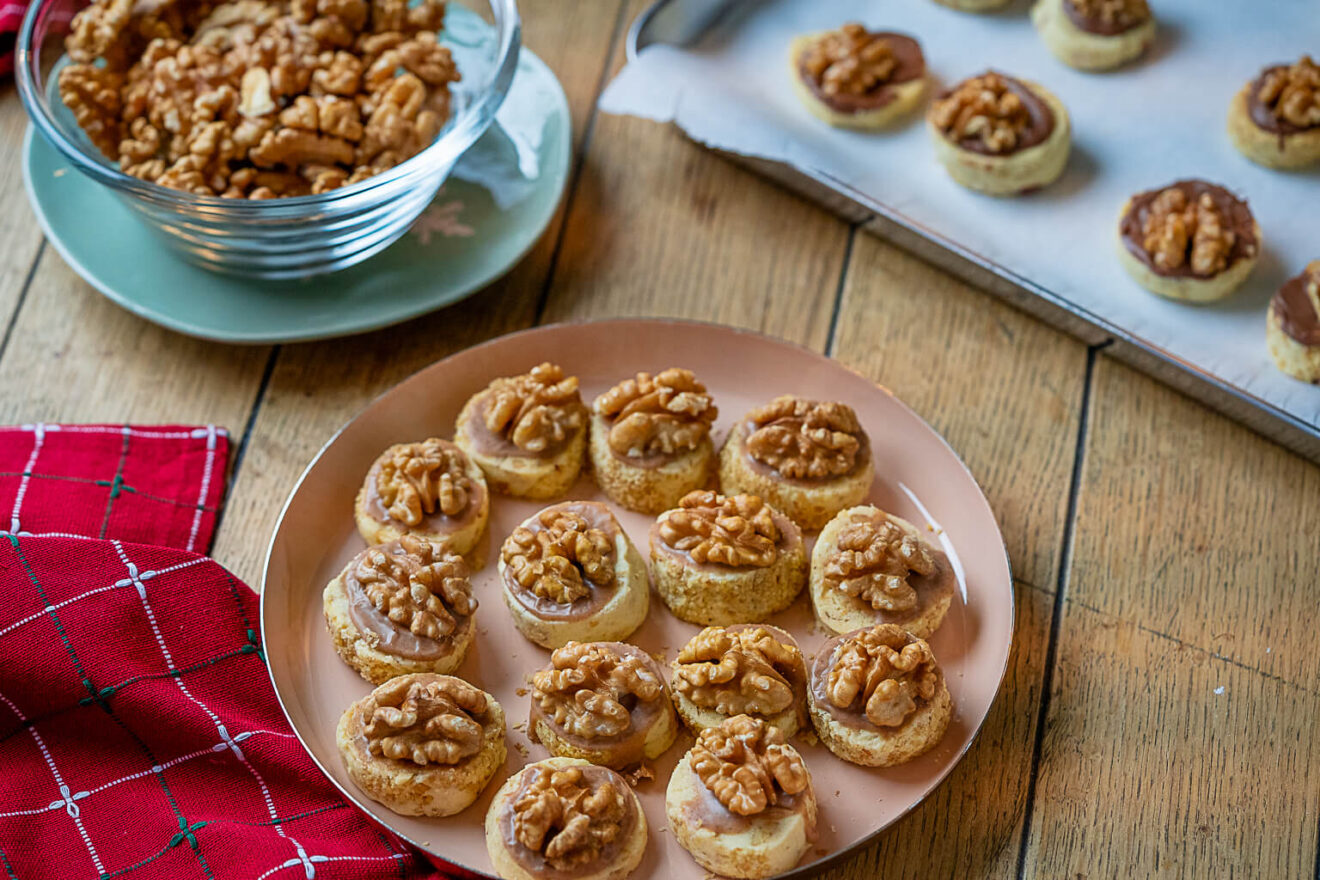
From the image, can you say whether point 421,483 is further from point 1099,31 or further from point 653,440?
point 1099,31

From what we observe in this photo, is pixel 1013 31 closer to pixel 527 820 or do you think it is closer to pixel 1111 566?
pixel 1111 566

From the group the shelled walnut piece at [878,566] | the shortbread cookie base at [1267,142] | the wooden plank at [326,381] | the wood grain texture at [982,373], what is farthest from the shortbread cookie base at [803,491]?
the shortbread cookie base at [1267,142]

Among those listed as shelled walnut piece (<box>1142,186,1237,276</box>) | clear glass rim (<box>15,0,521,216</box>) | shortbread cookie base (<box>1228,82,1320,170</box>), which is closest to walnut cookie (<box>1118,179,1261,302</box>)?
shelled walnut piece (<box>1142,186,1237,276</box>)

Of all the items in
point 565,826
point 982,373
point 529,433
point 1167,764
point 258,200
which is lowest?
point 1167,764

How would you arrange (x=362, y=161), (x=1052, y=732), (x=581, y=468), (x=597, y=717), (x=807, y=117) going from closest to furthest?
(x=597, y=717) → (x=1052, y=732) → (x=581, y=468) → (x=362, y=161) → (x=807, y=117)

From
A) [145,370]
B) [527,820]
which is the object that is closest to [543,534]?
[527,820]

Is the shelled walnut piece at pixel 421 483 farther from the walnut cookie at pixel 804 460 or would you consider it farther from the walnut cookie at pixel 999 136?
the walnut cookie at pixel 999 136

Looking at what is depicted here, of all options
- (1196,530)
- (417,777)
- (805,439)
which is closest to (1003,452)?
(1196,530)

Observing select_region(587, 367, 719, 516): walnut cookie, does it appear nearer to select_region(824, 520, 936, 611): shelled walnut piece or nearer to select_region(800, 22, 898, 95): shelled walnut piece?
select_region(824, 520, 936, 611): shelled walnut piece
